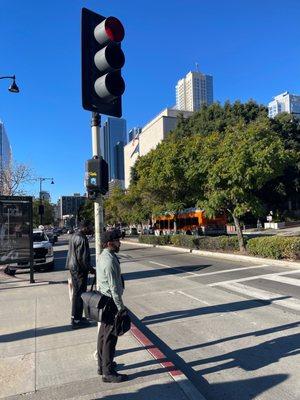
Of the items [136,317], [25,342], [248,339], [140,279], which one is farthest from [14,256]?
[248,339]

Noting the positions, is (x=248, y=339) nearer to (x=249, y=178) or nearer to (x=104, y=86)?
(x=104, y=86)

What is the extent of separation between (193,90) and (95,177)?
152995mm

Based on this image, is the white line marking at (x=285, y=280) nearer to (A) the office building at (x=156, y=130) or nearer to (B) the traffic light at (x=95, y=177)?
(B) the traffic light at (x=95, y=177)

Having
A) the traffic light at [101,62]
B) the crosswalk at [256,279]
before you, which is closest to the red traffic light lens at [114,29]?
the traffic light at [101,62]

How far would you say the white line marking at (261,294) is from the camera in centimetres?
933

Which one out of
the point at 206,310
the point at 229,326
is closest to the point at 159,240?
the point at 206,310

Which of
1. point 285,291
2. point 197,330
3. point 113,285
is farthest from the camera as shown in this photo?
point 285,291

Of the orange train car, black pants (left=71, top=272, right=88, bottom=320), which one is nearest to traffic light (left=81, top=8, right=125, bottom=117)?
A: black pants (left=71, top=272, right=88, bottom=320)

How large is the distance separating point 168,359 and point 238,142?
15611 millimetres

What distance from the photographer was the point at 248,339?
682cm

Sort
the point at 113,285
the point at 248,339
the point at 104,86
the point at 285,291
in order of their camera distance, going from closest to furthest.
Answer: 1. the point at 113,285
2. the point at 104,86
3. the point at 248,339
4. the point at 285,291

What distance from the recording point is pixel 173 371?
5.27 m

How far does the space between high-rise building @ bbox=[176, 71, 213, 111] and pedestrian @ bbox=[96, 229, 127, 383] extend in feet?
494

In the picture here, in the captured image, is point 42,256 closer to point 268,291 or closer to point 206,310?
point 268,291
